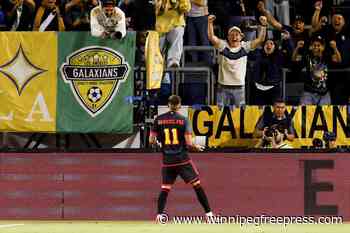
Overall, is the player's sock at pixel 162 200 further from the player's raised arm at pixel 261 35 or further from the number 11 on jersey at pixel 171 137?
the player's raised arm at pixel 261 35

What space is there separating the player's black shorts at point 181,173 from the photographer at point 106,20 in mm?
2759

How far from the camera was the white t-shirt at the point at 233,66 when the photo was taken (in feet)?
59.1

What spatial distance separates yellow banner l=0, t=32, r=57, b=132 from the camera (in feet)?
57.7

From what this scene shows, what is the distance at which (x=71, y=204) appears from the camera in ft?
58.4

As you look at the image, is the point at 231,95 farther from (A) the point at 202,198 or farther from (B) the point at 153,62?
(A) the point at 202,198

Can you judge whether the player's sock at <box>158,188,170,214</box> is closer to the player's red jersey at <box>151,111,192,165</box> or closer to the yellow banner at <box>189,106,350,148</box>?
the player's red jersey at <box>151,111,192,165</box>

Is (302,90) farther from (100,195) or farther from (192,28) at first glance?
(100,195)

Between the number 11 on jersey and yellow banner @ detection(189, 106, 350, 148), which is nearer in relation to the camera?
the number 11 on jersey

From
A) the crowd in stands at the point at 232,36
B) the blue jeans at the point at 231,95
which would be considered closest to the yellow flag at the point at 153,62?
the crowd in stands at the point at 232,36

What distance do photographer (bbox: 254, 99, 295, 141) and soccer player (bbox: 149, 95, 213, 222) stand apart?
5.61ft

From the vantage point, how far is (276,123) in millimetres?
17500

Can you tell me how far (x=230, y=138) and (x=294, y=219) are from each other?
192cm

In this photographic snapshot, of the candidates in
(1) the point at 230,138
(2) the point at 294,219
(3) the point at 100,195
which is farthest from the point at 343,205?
(3) the point at 100,195
